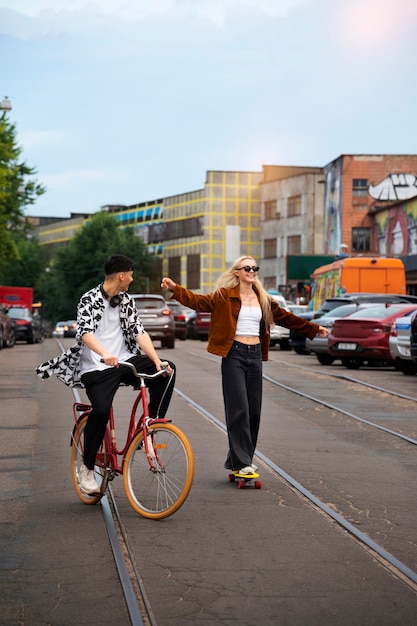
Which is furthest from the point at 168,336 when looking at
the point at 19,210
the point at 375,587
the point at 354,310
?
the point at 375,587

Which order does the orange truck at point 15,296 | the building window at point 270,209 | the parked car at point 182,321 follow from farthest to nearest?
the building window at point 270,209
the orange truck at point 15,296
the parked car at point 182,321

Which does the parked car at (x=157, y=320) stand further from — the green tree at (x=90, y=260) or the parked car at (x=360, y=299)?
the green tree at (x=90, y=260)

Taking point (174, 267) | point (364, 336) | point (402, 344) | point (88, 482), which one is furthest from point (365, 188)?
point (88, 482)

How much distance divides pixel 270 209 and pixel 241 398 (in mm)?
104973

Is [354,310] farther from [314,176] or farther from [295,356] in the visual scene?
[314,176]

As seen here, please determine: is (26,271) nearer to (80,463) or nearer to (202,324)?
(202,324)

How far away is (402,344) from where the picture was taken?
986 inches

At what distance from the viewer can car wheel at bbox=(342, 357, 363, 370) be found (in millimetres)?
28633

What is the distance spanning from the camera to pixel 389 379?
78.7ft

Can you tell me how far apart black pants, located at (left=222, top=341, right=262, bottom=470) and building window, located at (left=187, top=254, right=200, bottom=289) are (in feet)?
358

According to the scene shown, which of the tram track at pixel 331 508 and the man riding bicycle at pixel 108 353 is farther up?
the man riding bicycle at pixel 108 353

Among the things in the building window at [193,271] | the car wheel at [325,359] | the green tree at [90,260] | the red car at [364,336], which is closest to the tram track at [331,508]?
the red car at [364,336]

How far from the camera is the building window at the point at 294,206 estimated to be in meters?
106

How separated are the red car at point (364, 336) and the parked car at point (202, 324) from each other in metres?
23.6
